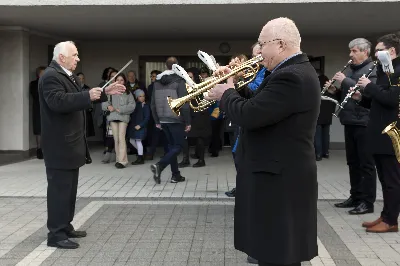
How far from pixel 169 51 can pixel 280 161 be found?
35.6 feet

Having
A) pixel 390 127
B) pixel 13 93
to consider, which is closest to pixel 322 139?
pixel 390 127

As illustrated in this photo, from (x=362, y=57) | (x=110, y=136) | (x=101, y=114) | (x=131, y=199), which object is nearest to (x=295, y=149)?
(x=362, y=57)

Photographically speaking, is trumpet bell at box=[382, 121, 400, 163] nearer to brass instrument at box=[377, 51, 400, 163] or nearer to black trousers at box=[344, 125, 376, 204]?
brass instrument at box=[377, 51, 400, 163]

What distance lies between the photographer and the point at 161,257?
4.47 meters

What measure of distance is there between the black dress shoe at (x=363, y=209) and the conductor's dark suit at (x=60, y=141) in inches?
132

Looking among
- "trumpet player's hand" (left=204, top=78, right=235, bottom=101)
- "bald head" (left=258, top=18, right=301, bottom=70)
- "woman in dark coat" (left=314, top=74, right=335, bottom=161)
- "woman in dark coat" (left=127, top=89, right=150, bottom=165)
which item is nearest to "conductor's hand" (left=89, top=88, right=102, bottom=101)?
"trumpet player's hand" (left=204, top=78, right=235, bottom=101)

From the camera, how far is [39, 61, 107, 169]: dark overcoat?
4508mm

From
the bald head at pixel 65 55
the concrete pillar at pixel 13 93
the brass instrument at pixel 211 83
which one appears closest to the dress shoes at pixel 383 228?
the brass instrument at pixel 211 83

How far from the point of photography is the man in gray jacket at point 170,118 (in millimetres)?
7863

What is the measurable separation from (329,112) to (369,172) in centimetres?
524

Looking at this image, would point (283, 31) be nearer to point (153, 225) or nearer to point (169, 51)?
point (153, 225)

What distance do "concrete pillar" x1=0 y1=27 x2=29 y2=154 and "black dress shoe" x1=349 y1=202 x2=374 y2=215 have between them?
7.45 meters

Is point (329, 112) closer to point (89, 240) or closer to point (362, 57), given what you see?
point (362, 57)

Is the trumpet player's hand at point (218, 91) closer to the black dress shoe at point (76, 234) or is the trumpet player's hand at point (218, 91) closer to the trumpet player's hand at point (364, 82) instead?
the trumpet player's hand at point (364, 82)
